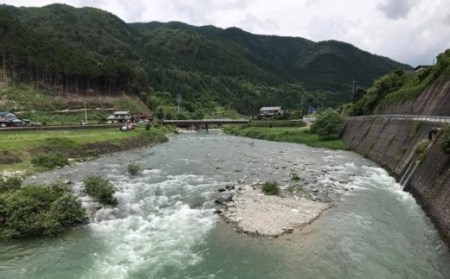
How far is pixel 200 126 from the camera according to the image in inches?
7018

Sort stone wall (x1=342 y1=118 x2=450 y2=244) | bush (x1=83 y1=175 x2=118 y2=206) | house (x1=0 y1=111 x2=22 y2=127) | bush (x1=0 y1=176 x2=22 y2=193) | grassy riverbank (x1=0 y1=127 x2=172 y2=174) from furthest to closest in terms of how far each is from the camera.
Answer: house (x1=0 y1=111 x2=22 y2=127) → grassy riverbank (x1=0 y1=127 x2=172 y2=174) → bush (x1=83 y1=175 x2=118 y2=206) → bush (x1=0 y1=176 x2=22 y2=193) → stone wall (x1=342 y1=118 x2=450 y2=244)

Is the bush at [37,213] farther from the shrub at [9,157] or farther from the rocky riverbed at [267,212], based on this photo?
the shrub at [9,157]

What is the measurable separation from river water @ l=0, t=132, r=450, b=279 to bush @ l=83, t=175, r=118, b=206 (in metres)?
1.00

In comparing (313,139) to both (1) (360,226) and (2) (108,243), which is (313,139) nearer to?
(1) (360,226)

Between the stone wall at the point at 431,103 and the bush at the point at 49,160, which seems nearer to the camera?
the bush at the point at 49,160

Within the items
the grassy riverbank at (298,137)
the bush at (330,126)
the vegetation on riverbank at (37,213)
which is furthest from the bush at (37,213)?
the bush at (330,126)

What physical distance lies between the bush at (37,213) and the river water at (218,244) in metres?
0.94

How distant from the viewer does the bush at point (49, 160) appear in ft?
175

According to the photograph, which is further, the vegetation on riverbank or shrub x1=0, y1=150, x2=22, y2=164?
shrub x1=0, y1=150, x2=22, y2=164

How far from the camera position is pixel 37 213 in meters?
28.3

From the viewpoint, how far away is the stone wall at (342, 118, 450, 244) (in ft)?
96.1

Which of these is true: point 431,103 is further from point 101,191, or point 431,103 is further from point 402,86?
point 101,191

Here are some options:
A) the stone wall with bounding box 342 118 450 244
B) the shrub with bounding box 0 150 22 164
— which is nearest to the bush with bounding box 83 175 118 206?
the shrub with bounding box 0 150 22 164

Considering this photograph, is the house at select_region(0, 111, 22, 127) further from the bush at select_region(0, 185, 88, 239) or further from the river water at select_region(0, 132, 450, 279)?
the bush at select_region(0, 185, 88, 239)
